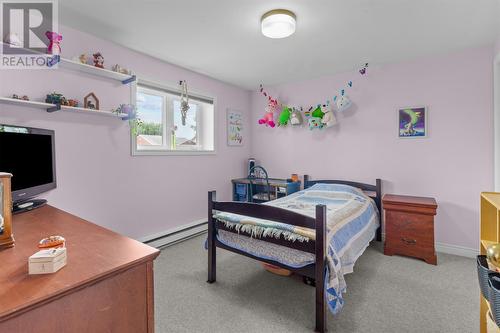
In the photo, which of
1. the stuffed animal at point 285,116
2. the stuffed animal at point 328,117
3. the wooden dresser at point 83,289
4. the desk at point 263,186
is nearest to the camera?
the wooden dresser at point 83,289

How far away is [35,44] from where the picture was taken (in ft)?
6.92

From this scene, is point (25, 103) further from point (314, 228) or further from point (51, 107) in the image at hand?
point (314, 228)

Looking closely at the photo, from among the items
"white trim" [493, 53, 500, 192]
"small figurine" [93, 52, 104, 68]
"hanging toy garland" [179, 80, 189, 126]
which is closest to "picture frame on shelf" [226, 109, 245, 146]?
A: "hanging toy garland" [179, 80, 189, 126]

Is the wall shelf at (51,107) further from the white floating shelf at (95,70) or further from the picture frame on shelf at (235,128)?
the picture frame on shelf at (235,128)

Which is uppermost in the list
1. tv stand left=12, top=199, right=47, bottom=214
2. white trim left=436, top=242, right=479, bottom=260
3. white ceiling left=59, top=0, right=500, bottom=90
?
white ceiling left=59, top=0, right=500, bottom=90

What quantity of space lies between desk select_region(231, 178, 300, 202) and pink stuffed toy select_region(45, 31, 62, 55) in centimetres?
274

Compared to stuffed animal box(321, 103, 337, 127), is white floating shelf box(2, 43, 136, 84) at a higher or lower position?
higher

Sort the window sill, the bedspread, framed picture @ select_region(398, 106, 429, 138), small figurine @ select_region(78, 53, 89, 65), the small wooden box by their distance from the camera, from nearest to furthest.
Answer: the small wooden box, the bedspread, small figurine @ select_region(78, 53, 89, 65), the window sill, framed picture @ select_region(398, 106, 429, 138)

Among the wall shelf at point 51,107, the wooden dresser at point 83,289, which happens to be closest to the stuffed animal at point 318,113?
the wall shelf at point 51,107

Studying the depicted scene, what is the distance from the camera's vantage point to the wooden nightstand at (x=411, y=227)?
2.66 m

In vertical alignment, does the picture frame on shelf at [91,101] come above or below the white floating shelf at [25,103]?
above

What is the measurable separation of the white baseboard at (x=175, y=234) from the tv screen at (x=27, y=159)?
1.30m

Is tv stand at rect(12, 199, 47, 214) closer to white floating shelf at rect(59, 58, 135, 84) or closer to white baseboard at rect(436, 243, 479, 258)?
white floating shelf at rect(59, 58, 135, 84)

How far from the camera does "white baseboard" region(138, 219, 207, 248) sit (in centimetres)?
302
